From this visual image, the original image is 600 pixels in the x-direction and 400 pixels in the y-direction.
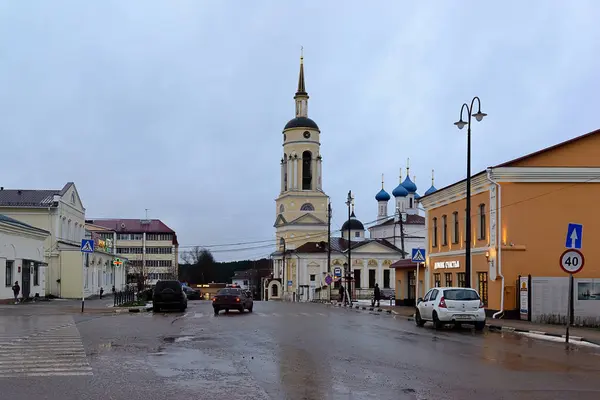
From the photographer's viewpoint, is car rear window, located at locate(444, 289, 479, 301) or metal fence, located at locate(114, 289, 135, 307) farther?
metal fence, located at locate(114, 289, 135, 307)

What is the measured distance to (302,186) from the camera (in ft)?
357

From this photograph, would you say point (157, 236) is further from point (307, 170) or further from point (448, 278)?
point (448, 278)

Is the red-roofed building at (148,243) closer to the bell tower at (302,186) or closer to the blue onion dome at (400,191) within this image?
the bell tower at (302,186)

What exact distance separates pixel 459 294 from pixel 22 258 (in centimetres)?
3496

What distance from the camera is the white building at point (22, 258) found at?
4612 centimetres

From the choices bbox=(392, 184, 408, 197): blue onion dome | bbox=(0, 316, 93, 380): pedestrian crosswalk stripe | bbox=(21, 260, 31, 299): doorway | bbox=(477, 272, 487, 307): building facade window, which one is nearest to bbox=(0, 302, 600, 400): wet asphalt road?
bbox=(0, 316, 93, 380): pedestrian crosswalk stripe

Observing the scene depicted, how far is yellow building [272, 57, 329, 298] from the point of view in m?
107

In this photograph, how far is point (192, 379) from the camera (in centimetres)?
1181

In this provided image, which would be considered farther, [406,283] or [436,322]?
[406,283]

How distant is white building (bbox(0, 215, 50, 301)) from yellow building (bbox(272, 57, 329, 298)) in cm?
5509

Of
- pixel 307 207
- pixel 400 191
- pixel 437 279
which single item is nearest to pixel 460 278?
pixel 437 279

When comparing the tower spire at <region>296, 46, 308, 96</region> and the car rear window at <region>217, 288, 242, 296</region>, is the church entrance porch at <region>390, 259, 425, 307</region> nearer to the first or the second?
the car rear window at <region>217, 288, 242, 296</region>

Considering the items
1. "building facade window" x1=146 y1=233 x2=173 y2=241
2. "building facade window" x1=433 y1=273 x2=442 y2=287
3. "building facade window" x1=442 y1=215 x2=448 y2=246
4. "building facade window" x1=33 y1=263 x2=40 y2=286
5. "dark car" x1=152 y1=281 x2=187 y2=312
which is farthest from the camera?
"building facade window" x1=146 y1=233 x2=173 y2=241

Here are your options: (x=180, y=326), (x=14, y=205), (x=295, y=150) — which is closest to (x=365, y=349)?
(x=180, y=326)
